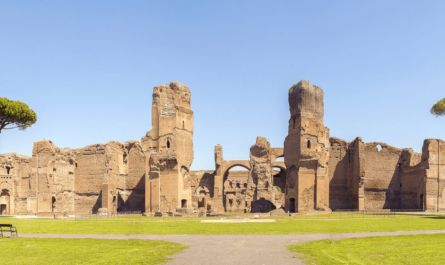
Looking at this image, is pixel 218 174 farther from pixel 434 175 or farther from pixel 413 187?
pixel 434 175

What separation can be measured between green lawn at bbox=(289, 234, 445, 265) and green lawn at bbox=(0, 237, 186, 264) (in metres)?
3.86

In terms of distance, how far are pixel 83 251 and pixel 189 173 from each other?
90.3ft

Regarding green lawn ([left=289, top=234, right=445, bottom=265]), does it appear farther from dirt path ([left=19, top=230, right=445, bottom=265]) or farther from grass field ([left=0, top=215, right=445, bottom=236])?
grass field ([left=0, top=215, right=445, bottom=236])

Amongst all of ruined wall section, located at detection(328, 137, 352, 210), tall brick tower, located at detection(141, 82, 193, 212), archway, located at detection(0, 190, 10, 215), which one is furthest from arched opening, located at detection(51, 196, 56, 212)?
ruined wall section, located at detection(328, 137, 352, 210)

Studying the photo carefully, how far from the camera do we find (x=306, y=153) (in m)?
35.1

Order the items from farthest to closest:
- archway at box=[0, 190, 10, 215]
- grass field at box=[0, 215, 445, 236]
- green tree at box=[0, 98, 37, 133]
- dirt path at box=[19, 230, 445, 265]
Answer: archway at box=[0, 190, 10, 215] < green tree at box=[0, 98, 37, 133] < grass field at box=[0, 215, 445, 236] < dirt path at box=[19, 230, 445, 265]

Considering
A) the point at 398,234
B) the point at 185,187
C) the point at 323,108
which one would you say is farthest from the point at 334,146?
the point at 398,234

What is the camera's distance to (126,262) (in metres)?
9.18

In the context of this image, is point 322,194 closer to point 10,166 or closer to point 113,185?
point 113,185

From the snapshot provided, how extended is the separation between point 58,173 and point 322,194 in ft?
89.9

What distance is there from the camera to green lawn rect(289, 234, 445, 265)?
922 centimetres

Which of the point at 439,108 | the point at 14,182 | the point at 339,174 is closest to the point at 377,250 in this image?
the point at 439,108

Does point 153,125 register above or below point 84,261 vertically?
above

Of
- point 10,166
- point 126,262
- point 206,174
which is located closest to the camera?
point 126,262
